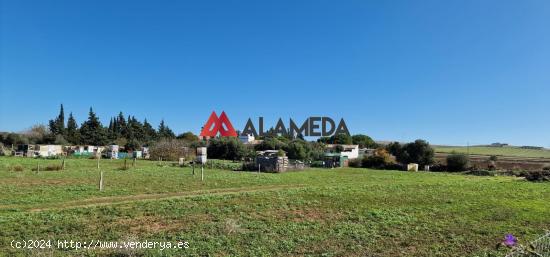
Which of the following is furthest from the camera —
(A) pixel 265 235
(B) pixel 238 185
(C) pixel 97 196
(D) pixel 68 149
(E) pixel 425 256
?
(D) pixel 68 149

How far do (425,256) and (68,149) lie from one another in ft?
204

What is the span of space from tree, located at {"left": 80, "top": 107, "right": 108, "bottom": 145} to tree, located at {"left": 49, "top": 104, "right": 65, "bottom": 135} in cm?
462

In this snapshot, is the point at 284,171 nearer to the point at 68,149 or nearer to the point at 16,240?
the point at 16,240

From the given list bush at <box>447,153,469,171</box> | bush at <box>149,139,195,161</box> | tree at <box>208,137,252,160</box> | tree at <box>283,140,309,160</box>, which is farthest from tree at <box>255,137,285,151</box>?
bush at <box>447,153,469,171</box>

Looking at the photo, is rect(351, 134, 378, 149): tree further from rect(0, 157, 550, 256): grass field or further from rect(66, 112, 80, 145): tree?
rect(0, 157, 550, 256): grass field

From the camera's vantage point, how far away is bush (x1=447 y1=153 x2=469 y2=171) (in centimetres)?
4356

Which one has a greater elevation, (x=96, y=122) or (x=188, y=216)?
(x=96, y=122)

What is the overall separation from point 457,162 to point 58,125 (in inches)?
2874

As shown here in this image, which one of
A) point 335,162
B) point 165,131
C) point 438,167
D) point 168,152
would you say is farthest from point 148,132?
point 438,167

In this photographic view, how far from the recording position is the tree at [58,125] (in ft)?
242

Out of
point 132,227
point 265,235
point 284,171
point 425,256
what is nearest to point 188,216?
point 132,227

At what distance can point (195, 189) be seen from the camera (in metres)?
16.8

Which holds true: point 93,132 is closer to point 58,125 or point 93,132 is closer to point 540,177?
point 58,125

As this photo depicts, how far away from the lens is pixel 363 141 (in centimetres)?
9475
